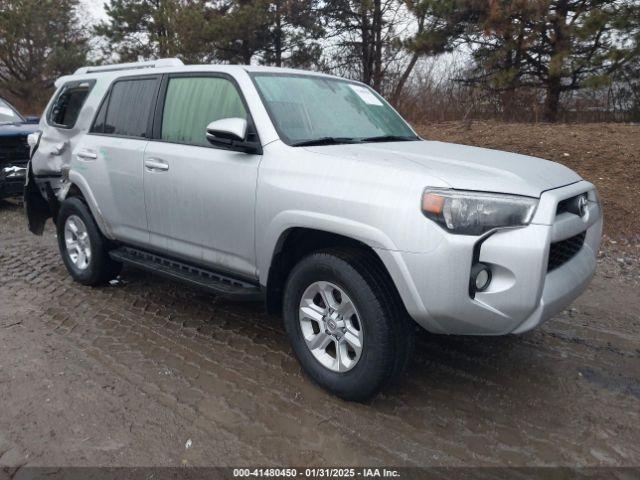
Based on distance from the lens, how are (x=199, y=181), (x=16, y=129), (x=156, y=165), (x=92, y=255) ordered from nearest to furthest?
(x=199, y=181), (x=156, y=165), (x=92, y=255), (x=16, y=129)

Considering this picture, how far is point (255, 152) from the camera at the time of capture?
3459 mm

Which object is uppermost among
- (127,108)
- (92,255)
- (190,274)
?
(127,108)

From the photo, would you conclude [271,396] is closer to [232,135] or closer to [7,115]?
[232,135]

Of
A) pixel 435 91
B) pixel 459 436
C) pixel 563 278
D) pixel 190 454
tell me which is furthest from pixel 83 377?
pixel 435 91

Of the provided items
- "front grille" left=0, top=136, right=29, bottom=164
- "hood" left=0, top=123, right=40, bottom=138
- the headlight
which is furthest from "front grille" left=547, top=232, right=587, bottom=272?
"front grille" left=0, top=136, right=29, bottom=164

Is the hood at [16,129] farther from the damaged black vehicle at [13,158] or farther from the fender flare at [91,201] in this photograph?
the fender flare at [91,201]

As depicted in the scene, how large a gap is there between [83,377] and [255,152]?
69.5 inches

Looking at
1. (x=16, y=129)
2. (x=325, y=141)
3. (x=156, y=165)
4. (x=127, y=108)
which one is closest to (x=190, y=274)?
(x=156, y=165)

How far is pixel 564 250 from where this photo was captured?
3.01 metres

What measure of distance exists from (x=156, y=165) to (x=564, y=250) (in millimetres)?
2809

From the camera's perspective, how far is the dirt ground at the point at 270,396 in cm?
276

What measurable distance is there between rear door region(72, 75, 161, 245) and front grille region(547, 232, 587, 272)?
9.66ft

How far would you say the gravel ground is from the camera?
9.04 ft

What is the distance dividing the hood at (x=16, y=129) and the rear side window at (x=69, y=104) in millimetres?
3359
